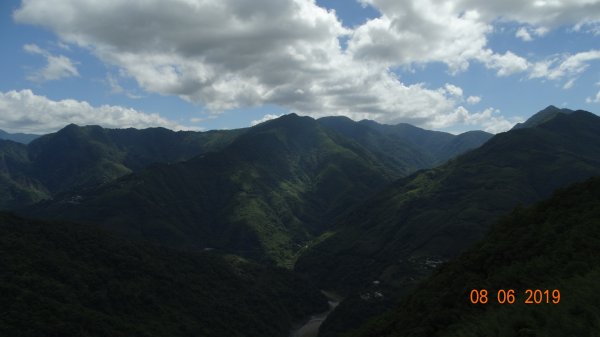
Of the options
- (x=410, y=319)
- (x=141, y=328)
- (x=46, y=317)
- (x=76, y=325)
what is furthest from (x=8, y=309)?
(x=410, y=319)

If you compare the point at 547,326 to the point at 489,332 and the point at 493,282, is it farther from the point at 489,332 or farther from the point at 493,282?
the point at 493,282

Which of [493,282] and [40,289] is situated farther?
[40,289]

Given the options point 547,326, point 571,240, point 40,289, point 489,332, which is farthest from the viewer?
point 40,289
